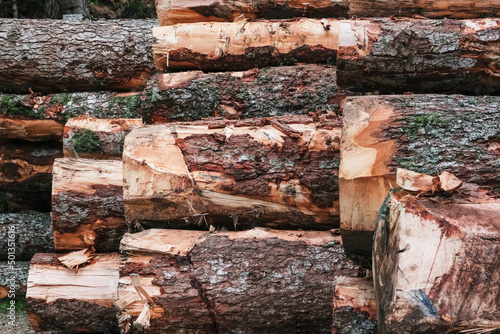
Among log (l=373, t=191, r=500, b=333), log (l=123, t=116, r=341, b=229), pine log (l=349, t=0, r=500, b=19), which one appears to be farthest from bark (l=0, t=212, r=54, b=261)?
log (l=373, t=191, r=500, b=333)

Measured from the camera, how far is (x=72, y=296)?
339 cm

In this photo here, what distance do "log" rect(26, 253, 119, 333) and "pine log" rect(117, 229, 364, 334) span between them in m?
0.65

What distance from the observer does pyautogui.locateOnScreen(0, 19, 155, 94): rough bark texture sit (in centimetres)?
431

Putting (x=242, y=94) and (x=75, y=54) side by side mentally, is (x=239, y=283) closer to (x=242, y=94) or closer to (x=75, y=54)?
(x=242, y=94)

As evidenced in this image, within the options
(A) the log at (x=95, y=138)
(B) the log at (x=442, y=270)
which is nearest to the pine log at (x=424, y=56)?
(B) the log at (x=442, y=270)

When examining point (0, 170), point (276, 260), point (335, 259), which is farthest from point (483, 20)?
point (0, 170)

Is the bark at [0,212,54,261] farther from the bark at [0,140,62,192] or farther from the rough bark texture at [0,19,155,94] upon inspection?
the rough bark texture at [0,19,155,94]

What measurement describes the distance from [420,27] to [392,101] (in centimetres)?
83

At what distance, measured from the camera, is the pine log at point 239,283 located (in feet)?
9.07

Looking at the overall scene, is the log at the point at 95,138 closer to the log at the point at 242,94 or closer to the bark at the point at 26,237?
the log at the point at 242,94

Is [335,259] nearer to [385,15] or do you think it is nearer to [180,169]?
[180,169]

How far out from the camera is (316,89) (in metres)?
3.66

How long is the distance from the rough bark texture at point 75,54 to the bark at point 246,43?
0.42m

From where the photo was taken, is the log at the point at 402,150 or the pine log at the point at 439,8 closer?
the log at the point at 402,150
